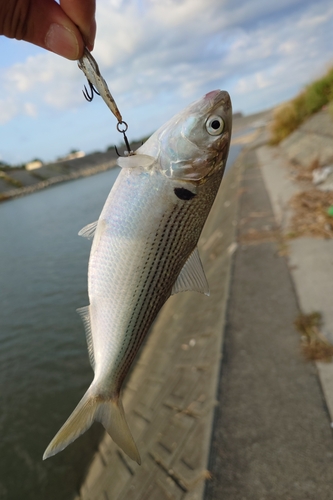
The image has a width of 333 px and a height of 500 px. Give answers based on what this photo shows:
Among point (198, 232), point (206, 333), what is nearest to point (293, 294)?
point (206, 333)

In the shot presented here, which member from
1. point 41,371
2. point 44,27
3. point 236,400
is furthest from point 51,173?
point 44,27

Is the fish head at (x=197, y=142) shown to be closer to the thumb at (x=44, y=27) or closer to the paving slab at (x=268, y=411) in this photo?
the thumb at (x=44, y=27)

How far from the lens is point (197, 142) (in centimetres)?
190

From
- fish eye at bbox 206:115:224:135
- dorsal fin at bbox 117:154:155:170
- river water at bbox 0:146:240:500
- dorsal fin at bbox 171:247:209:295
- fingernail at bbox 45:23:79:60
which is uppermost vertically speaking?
fingernail at bbox 45:23:79:60

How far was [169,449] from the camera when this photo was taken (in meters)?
3.97

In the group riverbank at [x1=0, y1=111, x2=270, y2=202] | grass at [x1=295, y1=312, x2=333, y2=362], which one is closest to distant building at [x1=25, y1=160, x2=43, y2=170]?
riverbank at [x1=0, y1=111, x2=270, y2=202]

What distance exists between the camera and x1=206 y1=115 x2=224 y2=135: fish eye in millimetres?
1884

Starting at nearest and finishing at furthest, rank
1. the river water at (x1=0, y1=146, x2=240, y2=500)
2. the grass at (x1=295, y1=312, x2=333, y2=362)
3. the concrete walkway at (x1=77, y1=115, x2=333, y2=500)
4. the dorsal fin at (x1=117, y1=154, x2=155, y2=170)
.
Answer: the dorsal fin at (x1=117, y1=154, x2=155, y2=170) < the concrete walkway at (x1=77, y1=115, x2=333, y2=500) < the grass at (x1=295, y1=312, x2=333, y2=362) < the river water at (x1=0, y1=146, x2=240, y2=500)

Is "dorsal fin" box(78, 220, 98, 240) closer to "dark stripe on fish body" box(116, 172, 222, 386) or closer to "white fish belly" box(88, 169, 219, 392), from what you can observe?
"white fish belly" box(88, 169, 219, 392)

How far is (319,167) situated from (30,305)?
11765 mm

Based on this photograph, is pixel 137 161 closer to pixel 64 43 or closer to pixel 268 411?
pixel 64 43

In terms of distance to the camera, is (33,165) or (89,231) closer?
(89,231)

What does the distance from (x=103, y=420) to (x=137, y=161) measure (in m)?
1.55

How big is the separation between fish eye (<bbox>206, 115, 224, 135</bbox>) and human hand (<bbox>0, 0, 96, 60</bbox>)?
0.87 metres
